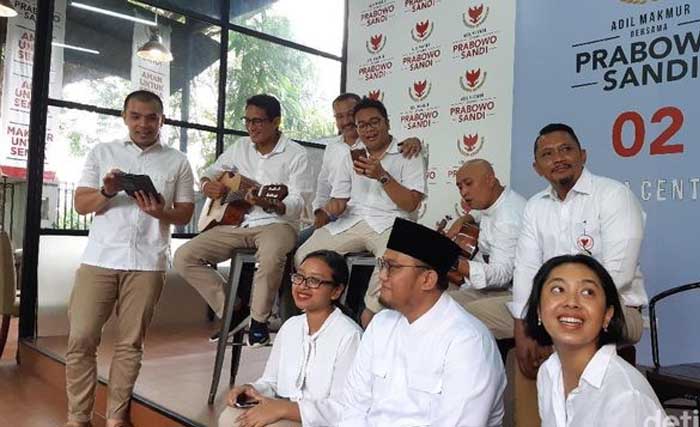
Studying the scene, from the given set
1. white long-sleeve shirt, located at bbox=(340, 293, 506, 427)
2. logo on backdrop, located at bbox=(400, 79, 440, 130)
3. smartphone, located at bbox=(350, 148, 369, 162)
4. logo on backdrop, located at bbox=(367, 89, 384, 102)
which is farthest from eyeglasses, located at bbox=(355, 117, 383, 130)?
logo on backdrop, located at bbox=(367, 89, 384, 102)

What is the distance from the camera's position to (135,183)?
9.34ft

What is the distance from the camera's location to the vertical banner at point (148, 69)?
538cm

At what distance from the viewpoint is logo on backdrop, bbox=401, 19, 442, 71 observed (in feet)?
15.9

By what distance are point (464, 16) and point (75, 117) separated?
311 centimetres

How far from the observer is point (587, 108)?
368cm

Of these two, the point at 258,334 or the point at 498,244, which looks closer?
the point at 498,244

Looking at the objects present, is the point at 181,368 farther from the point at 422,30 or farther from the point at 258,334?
the point at 422,30

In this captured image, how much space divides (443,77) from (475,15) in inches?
19.6

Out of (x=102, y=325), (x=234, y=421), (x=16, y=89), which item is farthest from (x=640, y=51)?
(x=16, y=89)

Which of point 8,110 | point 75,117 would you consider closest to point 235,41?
point 75,117

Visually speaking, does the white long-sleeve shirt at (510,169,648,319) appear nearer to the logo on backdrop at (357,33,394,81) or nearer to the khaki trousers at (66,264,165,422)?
the khaki trousers at (66,264,165,422)

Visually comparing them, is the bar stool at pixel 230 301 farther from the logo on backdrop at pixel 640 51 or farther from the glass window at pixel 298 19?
the glass window at pixel 298 19

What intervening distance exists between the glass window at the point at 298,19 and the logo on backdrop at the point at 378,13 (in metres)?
0.52

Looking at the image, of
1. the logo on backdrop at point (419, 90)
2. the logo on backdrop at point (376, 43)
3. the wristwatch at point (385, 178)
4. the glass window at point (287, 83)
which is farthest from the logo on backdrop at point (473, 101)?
the glass window at point (287, 83)
